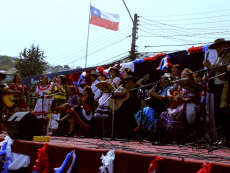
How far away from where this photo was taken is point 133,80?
5.58 meters

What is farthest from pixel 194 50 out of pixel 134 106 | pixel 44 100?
pixel 44 100

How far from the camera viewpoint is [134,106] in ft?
19.4

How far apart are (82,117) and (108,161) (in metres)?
3.97

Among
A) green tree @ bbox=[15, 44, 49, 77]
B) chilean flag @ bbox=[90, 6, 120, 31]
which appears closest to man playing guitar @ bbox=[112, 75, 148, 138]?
chilean flag @ bbox=[90, 6, 120, 31]

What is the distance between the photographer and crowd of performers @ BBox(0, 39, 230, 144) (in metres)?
4.39

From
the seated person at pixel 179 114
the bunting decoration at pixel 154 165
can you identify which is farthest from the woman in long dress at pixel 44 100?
the bunting decoration at pixel 154 165

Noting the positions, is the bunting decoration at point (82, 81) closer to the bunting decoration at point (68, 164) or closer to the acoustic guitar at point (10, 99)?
the acoustic guitar at point (10, 99)

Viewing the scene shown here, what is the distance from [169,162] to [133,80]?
139 inches

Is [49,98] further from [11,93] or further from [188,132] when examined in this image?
[188,132]

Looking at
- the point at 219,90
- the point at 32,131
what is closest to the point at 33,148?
the point at 32,131

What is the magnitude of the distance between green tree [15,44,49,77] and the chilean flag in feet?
91.1

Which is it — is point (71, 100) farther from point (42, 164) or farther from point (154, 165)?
point (154, 165)

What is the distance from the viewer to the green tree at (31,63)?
40.6 metres

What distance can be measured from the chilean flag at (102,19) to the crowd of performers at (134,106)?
7.39 metres
